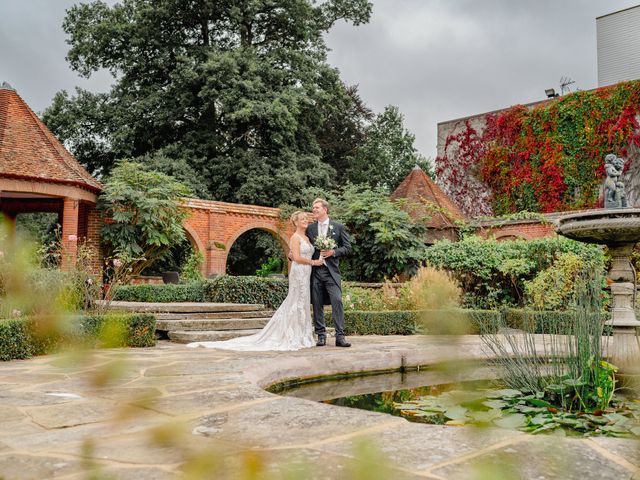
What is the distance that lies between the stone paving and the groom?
9.12 feet

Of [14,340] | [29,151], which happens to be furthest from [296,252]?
[29,151]

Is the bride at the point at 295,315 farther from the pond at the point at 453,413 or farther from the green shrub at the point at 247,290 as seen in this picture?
the green shrub at the point at 247,290

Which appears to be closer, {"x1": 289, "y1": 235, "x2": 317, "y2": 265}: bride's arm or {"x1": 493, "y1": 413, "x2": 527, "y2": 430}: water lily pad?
{"x1": 493, "y1": 413, "x2": 527, "y2": 430}: water lily pad

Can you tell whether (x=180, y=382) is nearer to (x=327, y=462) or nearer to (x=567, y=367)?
(x=327, y=462)

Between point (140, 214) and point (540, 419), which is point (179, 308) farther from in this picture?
point (540, 419)

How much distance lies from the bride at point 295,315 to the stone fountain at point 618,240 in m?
3.00

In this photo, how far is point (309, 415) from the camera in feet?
10.4

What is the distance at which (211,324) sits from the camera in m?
8.78

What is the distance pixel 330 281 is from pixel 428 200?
1333 cm

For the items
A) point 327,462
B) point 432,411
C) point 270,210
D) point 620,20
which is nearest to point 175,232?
point 270,210

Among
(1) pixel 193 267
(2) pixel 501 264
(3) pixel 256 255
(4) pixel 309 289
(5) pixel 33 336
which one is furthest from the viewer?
(3) pixel 256 255

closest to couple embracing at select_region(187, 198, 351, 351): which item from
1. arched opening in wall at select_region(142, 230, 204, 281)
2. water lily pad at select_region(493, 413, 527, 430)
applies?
water lily pad at select_region(493, 413, 527, 430)

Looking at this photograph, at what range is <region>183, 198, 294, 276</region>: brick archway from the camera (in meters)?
18.0

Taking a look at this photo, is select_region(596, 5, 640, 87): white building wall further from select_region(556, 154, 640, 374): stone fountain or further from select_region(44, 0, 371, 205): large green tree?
select_region(556, 154, 640, 374): stone fountain
